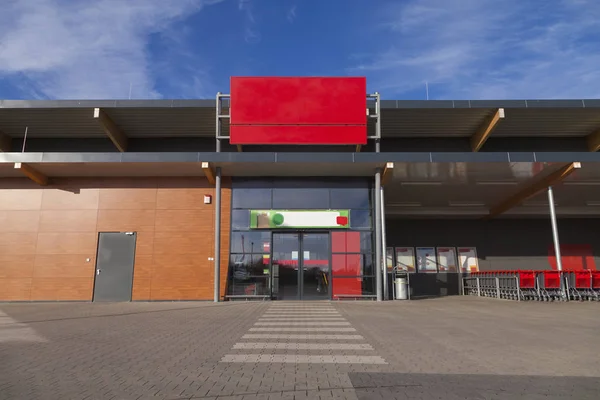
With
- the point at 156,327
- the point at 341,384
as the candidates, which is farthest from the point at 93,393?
the point at 156,327

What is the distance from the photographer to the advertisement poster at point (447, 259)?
23.0 m

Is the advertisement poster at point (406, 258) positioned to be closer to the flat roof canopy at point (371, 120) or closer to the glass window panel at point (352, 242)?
the glass window panel at point (352, 242)

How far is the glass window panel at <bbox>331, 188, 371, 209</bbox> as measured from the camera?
16969 millimetres

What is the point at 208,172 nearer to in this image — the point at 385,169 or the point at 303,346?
the point at 385,169

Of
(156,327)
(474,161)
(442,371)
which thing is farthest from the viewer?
(474,161)

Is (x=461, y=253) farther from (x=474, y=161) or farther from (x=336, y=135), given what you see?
(x=336, y=135)

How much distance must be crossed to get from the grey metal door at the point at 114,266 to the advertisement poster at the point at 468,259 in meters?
17.3

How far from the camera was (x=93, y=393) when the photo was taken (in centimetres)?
413

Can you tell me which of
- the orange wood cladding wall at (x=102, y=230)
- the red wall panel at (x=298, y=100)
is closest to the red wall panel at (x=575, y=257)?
the red wall panel at (x=298, y=100)

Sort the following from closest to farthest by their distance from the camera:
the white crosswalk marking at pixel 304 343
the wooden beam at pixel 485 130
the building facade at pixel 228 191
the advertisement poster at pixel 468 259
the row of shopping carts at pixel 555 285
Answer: the white crosswalk marking at pixel 304 343 → the row of shopping carts at pixel 555 285 → the building facade at pixel 228 191 → the wooden beam at pixel 485 130 → the advertisement poster at pixel 468 259

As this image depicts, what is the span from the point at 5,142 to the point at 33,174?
3798 millimetres

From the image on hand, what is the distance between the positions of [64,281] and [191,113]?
8512 mm

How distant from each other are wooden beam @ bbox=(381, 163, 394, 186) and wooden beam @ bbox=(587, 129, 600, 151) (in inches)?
382

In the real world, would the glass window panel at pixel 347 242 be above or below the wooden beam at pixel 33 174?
below
